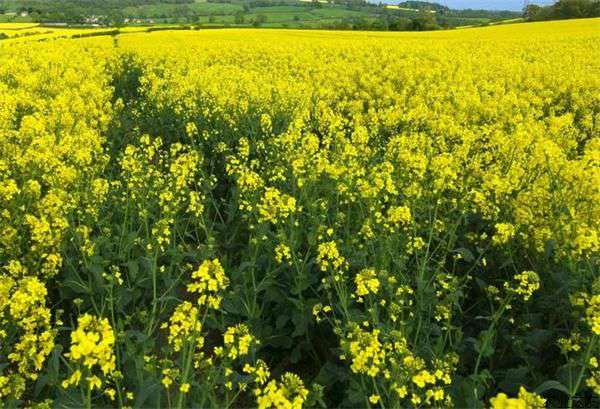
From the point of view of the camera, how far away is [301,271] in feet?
13.4

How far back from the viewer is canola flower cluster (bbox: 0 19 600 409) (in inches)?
112

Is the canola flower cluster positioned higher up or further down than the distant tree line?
further down

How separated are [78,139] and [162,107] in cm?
366

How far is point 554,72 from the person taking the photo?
12.7 meters

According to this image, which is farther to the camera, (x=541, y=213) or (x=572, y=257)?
(x=541, y=213)

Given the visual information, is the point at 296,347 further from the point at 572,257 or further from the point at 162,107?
the point at 162,107

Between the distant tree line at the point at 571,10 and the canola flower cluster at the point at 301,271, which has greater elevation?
the distant tree line at the point at 571,10

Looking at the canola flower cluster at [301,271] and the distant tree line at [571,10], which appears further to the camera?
the distant tree line at [571,10]

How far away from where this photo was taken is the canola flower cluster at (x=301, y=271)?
2.84m

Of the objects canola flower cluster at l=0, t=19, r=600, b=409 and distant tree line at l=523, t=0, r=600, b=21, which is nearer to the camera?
canola flower cluster at l=0, t=19, r=600, b=409

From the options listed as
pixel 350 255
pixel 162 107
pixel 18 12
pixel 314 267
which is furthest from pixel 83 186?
pixel 18 12

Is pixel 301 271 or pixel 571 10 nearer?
pixel 301 271

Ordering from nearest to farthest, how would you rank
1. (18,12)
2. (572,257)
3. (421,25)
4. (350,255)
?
(572,257), (350,255), (421,25), (18,12)

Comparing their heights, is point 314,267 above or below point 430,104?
below
